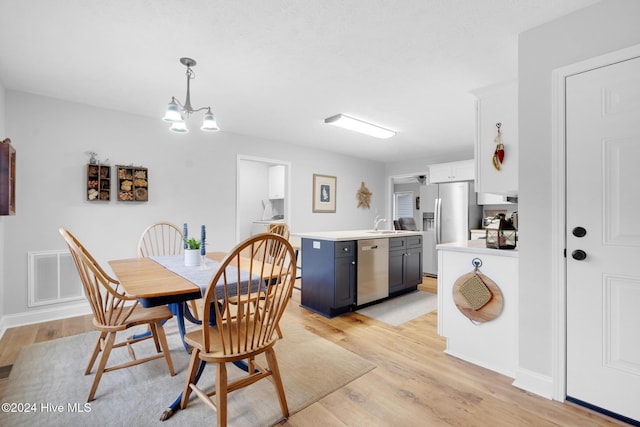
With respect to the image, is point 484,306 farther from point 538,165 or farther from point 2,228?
point 2,228

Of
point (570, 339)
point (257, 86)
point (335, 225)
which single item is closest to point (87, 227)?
point (257, 86)

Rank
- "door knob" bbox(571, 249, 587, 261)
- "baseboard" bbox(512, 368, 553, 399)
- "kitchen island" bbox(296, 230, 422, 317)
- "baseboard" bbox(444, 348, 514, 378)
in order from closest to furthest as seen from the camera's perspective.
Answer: "door knob" bbox(571, 249, 587, 261) < "baseboard" bbox(512, 368, 553, 399) < "baseboard" bbox(444, 348, 514, 378) < "kitchen island" bbox(296, 230, 422, 317)

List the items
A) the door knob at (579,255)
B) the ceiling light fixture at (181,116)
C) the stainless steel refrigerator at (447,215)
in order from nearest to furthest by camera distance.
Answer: the door knob at (579,255) → the ceiling light fixture at (181,116) → the stainless steel refrigerator at (447,215)

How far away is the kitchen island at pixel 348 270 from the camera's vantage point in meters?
3.23

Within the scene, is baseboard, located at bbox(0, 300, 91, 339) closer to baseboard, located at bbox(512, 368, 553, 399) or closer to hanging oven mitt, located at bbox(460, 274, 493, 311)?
hanging oven mitt, located at bbox(460, 274, 493, 311)

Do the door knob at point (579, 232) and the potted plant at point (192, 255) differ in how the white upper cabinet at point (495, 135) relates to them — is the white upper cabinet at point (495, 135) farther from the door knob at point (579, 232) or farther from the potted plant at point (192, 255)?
the potted plant at point (192, 255)

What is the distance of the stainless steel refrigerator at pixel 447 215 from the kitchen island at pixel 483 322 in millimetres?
2983

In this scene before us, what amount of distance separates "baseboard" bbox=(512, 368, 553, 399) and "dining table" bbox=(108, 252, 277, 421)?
178 centimetres

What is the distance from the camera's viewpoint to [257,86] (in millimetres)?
2861

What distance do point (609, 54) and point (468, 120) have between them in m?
2.23

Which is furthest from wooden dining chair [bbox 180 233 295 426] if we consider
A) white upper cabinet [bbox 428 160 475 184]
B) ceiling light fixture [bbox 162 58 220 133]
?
white upper cabinet [bbox 428 160 475 184]

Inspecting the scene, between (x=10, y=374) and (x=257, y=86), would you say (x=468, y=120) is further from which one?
(x=10, y=374)

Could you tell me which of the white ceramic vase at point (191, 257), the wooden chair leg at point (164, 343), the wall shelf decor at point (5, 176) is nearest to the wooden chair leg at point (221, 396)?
the wooden chair leg at point (164, 343)

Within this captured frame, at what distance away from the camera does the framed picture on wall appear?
5.58m
